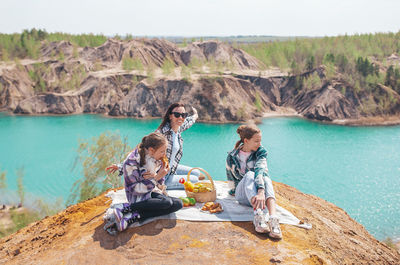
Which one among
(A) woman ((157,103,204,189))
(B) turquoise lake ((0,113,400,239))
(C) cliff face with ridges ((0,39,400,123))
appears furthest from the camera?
(C) cliff face with ridges ((0,39,400,123))

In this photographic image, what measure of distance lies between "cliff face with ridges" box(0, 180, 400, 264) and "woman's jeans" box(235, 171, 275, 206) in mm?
478

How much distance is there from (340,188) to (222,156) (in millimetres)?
8555

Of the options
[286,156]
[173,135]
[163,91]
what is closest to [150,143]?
[173,135]

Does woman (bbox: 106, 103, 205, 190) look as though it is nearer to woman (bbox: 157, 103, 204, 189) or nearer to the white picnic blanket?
woman (bbox: 157, 103, 204, 189)

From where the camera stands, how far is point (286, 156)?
24359 millimetres

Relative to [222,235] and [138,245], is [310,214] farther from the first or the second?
[138,245]

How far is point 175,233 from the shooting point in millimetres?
4914

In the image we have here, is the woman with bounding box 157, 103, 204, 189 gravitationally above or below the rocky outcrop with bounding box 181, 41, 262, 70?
below

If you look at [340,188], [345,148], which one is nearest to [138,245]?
[340,188]

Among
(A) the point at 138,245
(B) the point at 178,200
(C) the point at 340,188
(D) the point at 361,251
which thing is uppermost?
(B) the point at 178,200

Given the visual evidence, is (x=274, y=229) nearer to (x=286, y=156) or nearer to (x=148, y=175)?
(x=148, y=175)

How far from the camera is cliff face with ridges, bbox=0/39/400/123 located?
36.9 m

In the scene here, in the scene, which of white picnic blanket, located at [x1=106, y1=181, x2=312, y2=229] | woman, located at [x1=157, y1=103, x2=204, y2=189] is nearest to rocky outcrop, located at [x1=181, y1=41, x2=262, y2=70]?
woman, located at [x1=157, y1=103, x2=204, y2=189]

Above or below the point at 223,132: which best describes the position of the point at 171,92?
→ above
